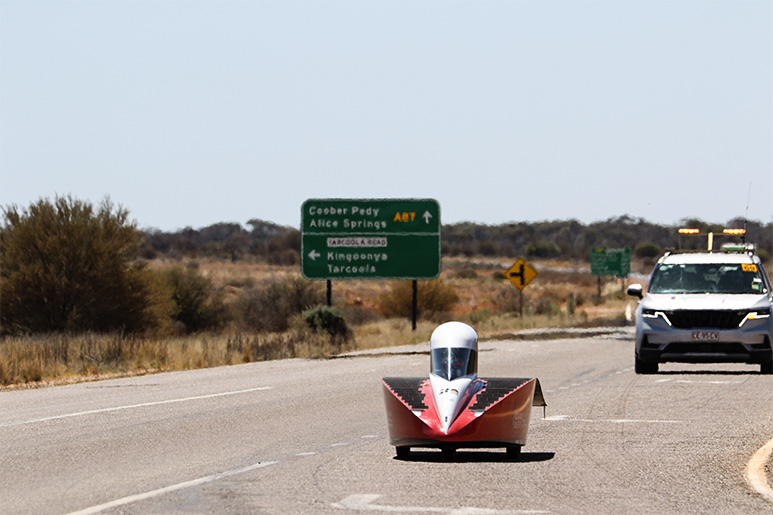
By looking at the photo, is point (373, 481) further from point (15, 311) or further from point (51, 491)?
point (15, 311)

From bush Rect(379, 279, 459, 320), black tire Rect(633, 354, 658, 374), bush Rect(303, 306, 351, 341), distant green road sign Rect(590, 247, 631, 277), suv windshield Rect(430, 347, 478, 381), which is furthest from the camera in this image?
distant green road sign Rect(590, 247, 631, 277)

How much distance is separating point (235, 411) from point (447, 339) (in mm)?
5673

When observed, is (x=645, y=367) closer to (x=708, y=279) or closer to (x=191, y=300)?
(x=708, y=279)

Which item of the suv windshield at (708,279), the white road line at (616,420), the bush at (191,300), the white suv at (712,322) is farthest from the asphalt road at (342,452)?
the bush at (191,300)

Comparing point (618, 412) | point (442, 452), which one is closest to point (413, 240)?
point (618, 412)

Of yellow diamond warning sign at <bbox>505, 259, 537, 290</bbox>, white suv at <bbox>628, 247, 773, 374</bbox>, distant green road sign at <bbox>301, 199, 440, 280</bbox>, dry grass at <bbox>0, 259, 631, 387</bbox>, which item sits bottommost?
dry grass at <bbox>0, 259, 631, 387</bbox>

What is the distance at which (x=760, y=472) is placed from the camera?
10.7 metres

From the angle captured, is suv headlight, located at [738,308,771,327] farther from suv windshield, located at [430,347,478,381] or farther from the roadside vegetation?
the roadside vegetation

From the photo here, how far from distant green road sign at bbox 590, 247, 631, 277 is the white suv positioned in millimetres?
40878

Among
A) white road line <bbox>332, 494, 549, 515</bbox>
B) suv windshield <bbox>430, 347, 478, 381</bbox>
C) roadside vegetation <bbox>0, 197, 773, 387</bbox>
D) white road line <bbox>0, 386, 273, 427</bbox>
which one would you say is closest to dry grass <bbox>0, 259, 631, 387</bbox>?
roadside vegetation <bbox>0, 197, 773, 387</bbox>

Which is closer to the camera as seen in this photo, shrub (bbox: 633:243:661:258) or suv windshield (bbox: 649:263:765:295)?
suv windshield (bbox: 649:263:765:295)

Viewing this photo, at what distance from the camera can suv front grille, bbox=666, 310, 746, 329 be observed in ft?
65.2

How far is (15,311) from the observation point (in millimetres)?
35438

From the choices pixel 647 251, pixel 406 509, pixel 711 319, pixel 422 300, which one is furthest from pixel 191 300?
pixel 647 251
